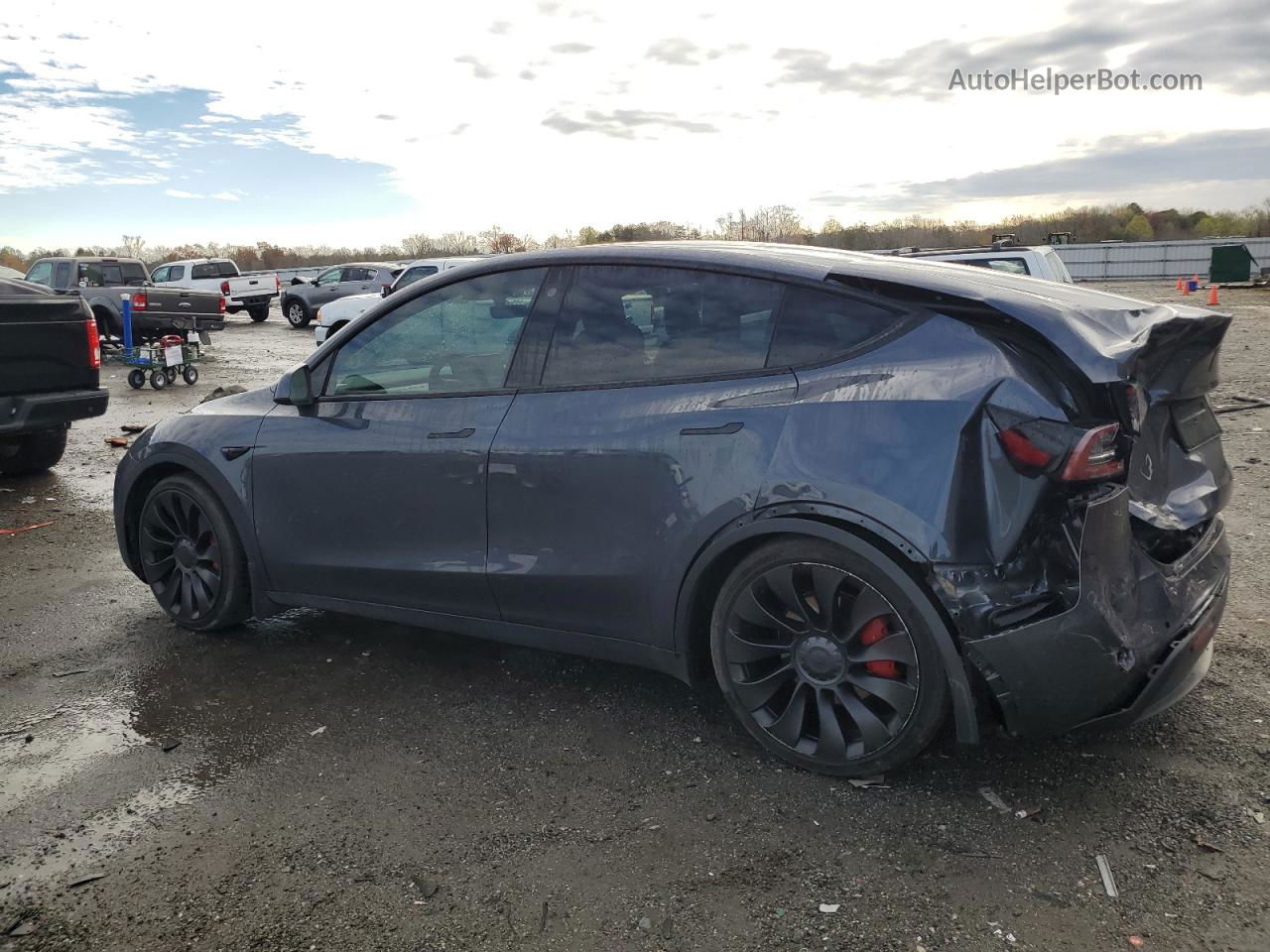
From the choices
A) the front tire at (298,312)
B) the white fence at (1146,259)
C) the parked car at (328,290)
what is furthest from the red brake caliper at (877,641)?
the white fence at (1146,259)

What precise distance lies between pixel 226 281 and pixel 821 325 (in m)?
29.9

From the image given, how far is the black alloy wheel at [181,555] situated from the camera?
4.68 meters

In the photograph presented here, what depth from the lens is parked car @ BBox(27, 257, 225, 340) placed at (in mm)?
17469

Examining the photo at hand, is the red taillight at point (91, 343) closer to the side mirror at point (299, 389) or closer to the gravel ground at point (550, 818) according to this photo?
the gravel ground at point (550, 818)

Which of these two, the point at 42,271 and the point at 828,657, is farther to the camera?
the point at 42,271

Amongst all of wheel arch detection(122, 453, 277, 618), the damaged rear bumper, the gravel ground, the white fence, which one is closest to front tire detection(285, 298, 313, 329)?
wheel arch detection(122, 453, 277, 618)

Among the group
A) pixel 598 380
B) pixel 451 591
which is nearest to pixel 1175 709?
pixel 598 380

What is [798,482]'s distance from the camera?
311 centimetres

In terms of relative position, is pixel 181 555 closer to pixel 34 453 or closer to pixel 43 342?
pixel 43 342

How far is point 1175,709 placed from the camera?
3.62 meters

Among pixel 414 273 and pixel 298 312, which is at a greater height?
pixel 414 273

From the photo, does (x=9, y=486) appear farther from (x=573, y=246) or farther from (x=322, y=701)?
(x=573, y=246)

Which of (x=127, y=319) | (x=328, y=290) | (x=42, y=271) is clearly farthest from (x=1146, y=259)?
(x=42, y=271)

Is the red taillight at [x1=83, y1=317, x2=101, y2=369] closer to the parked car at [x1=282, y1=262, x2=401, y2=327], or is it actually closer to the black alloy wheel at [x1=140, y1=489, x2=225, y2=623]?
the black alloy wheel at [x1=140, y1=489, x2=225, y2=623]
